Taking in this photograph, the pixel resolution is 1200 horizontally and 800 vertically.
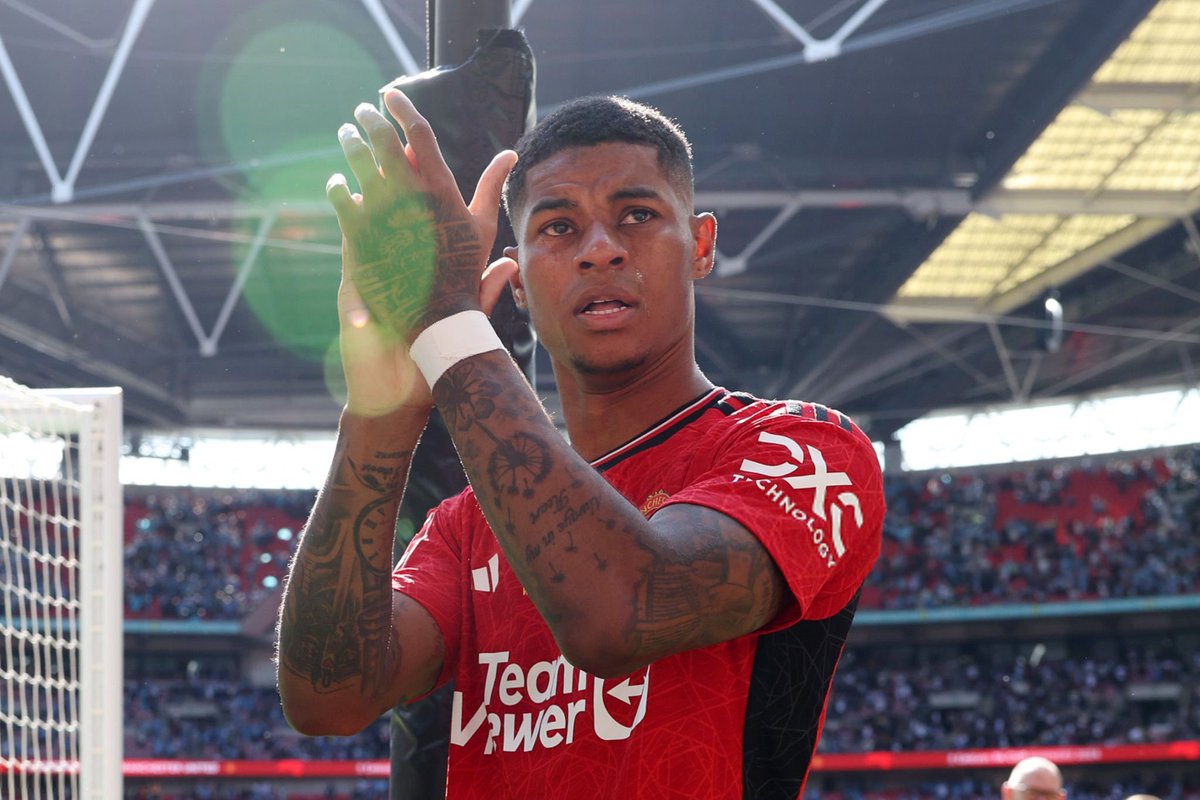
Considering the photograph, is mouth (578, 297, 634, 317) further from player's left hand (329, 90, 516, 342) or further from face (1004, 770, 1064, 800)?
face (1004, 770, 1064, 800)

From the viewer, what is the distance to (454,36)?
3.11m

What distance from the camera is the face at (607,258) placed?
6.56ft

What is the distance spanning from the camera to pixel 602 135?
2.09 m

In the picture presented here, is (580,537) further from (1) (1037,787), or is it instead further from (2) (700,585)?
(1) (1037,787)

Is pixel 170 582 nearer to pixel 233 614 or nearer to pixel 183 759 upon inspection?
pixel 233 614

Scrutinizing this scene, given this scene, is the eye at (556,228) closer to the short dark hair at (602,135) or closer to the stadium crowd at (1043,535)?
the short dark hair at (602,135)

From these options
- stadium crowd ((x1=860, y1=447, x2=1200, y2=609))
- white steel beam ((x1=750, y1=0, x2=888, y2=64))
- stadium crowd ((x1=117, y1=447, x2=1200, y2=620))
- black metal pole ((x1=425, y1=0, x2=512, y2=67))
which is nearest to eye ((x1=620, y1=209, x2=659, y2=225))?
black metal pole ((x1=425, y1=0, x2=512, y2=67))

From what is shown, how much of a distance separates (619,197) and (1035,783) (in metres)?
4.27

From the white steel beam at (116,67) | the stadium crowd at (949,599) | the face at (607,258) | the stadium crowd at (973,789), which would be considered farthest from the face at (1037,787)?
the stadium crowd at (949,599)

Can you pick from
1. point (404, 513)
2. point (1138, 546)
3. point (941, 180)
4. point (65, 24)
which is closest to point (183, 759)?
point (65, 24)

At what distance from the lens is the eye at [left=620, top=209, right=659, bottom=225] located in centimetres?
204

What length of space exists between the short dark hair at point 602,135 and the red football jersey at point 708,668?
0.39 metres

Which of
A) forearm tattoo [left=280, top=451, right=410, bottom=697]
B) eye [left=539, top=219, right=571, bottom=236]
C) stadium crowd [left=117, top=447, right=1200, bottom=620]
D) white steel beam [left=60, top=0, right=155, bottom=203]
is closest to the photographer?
forearm tattoo [left=280, top=451, right=410, bottom=697]

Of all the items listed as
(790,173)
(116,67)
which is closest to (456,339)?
(116,67)
